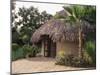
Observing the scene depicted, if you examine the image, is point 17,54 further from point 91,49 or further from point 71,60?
point 91,49

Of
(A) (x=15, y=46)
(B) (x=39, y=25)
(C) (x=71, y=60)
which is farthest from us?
(C) (x=71, y=60)

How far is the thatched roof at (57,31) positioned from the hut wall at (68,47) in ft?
0.18

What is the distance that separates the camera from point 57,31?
257 cm

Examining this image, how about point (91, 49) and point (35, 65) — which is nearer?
point (35, 65)

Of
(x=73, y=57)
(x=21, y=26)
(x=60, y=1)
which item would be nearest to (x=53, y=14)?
(x=60, y=1)

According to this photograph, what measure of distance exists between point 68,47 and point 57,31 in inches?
8.9

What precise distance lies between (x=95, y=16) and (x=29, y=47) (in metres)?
0.91

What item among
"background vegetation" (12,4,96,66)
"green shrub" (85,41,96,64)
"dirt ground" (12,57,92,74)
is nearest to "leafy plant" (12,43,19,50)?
"background vegetation" (12,4,96,66)

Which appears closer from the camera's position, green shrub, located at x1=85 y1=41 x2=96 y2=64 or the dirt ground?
the dirt ground

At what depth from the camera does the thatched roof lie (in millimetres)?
2496

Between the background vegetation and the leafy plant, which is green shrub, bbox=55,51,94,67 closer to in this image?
the background vegetation

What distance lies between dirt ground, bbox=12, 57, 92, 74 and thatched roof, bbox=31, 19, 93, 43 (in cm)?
22

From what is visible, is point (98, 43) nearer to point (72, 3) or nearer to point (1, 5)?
point (72, 3)

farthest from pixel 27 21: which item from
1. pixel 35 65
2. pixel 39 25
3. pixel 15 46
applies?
pixel 35 65
